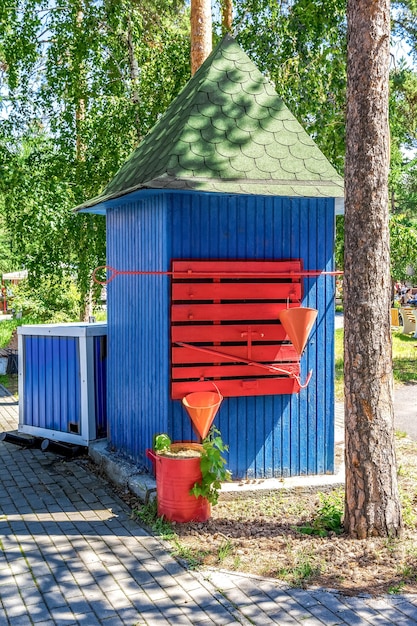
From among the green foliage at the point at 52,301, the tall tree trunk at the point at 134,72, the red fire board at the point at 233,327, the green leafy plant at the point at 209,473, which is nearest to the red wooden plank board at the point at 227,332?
the red fire board at the point at 233,327

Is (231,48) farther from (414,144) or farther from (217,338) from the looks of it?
(414,144)

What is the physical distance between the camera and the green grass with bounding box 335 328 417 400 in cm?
1383

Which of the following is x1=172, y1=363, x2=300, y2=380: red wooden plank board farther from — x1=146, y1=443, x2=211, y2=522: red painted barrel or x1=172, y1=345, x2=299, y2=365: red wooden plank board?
x1=146, y1=443, x2=211, y2=522: red painted barrel

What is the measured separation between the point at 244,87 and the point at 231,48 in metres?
0.56

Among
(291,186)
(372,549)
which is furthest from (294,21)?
(372,549)

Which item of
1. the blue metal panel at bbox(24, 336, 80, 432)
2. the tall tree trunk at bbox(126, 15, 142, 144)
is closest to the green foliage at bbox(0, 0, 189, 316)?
the tall tree trunk at bbox(126, 15, 142, 144)

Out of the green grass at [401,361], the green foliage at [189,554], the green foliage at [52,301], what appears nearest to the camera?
the green foliage at [189,554]

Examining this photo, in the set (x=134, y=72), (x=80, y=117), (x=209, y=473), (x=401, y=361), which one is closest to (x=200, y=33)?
(x=134, y=72)

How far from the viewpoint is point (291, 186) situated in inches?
249

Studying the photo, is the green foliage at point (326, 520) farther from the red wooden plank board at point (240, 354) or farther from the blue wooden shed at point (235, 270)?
the red wooden plank board at point (240, 354)

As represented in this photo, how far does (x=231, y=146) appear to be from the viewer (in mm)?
6535

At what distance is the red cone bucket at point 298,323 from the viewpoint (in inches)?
243

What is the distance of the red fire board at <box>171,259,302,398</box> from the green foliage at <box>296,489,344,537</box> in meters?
1.19

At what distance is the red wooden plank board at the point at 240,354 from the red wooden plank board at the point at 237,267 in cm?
72
